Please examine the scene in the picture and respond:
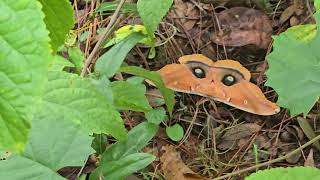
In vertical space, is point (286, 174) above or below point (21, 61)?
below

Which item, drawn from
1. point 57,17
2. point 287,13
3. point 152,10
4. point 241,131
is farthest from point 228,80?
point 57,17

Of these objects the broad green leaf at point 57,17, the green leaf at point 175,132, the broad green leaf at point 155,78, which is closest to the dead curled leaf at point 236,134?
the green leaf at point 175,132

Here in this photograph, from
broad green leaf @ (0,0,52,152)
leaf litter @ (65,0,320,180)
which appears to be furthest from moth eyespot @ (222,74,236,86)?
broad green leaf @ (0,0,52,152)

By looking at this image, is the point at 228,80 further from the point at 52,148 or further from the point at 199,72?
the point at 52,148

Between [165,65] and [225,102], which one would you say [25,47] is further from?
[165,65]

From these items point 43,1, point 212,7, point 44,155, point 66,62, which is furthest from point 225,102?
point 43,1
